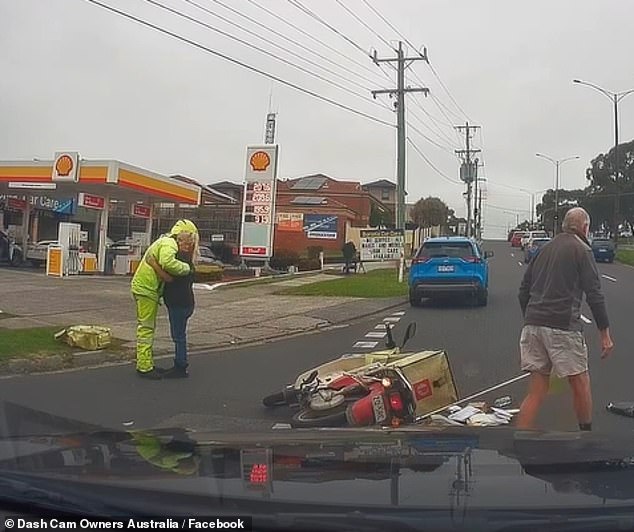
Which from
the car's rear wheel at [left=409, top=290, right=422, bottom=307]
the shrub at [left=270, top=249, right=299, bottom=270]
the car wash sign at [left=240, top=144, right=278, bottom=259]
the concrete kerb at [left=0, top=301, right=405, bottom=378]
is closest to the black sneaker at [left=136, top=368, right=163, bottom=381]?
the concrete kerb at [left=0, top=301, right=405, bottom=378]

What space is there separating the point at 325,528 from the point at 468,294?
58.7ft

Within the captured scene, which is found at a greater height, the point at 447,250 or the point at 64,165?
the point at 64,165

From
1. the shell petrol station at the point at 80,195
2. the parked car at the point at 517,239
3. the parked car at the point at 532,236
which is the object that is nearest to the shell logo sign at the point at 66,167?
the shell petrol station at the point at 80,195

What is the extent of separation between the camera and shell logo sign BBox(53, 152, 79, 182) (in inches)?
1166

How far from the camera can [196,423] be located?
25.2 ft

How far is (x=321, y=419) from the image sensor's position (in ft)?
22.9

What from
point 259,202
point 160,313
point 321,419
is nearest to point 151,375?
point 321,419

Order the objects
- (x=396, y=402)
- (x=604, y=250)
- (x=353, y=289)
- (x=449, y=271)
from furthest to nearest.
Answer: (x=604, y=250)
(x=353, y=289)
(x=449, y=271)
(x=396, y=402)

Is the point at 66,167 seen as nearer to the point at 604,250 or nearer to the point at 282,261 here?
the point at 282,261

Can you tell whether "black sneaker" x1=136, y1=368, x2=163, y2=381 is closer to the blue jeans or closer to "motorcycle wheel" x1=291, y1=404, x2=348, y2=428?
the blue jeans

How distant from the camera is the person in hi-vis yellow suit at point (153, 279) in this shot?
9836mm

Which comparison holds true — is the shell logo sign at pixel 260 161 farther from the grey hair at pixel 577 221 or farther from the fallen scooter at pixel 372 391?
the grey hair at pixel 577 221

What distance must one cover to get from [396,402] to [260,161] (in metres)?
25.1

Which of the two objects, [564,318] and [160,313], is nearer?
[564,318]
